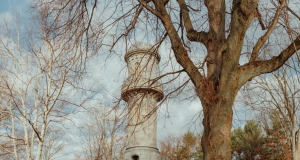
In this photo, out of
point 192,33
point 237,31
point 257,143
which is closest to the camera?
point 237,31

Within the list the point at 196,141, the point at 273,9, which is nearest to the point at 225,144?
the point at 273,9

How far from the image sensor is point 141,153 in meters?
18.6

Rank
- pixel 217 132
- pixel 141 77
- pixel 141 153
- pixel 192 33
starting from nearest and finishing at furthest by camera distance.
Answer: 1. pixel 217 132
2. pixel 192 33
3. pixel 141 77
4. pixel 141 153

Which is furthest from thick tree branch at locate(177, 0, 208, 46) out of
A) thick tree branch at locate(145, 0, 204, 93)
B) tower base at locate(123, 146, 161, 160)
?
tower base at locate(123, 146, 161, 160)

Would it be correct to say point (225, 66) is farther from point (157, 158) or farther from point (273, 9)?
point (157, 158)

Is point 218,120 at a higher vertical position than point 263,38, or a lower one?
lower

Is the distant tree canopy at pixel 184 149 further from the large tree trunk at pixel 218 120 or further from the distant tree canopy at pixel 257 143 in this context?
the large tree trunk at pixel 218 120

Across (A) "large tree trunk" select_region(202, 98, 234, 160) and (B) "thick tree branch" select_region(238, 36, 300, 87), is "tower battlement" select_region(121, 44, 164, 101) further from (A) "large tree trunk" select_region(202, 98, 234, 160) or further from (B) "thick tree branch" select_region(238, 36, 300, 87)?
(B) "thick tree branch" select_region(238, 36, 300, 87)

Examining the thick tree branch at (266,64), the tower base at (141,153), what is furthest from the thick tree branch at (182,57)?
the tower base at (141,153)

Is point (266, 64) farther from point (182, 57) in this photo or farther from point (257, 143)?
point (257, 143)

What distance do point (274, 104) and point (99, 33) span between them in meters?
13.2

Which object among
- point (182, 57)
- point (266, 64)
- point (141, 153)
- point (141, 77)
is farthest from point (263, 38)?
point (141, 153)

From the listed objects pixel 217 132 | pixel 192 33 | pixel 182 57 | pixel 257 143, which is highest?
pixel 257 143

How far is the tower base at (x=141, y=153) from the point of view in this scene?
18.6 meters
